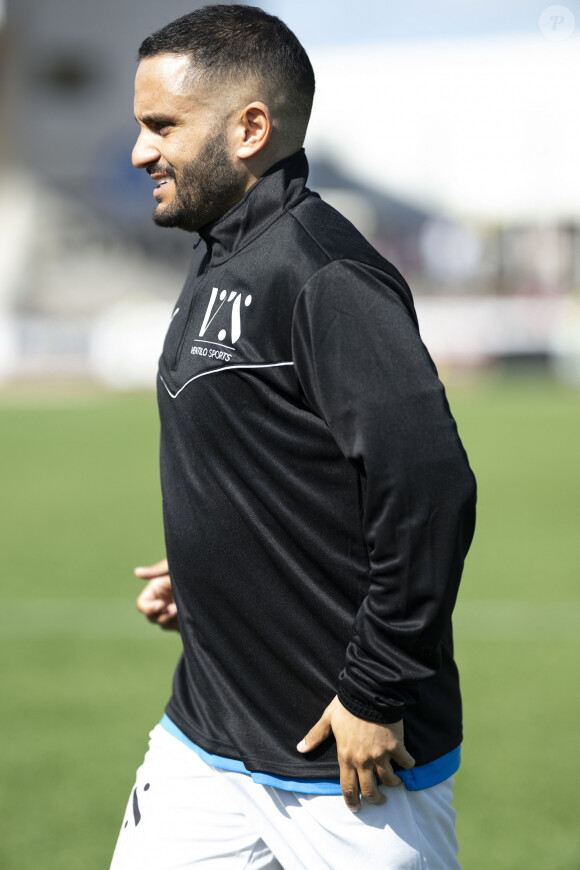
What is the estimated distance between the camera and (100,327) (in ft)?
76.7

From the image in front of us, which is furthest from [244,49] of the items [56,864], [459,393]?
[459,393]

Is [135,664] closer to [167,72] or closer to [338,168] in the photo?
[167,72]

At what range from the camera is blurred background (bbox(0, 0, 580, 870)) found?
15.3 ft

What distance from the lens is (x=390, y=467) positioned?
1733mm

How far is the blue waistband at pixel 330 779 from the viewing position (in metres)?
1.94

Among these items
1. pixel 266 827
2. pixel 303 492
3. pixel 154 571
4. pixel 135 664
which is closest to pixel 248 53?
pixel 303 492

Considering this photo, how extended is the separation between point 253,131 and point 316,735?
1.03 metres

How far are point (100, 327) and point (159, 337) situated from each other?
4.19 ft

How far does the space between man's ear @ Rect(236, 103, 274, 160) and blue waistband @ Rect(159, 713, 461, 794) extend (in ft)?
3.46

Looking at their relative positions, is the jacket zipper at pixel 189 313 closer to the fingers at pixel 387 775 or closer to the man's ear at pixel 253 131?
the man's ear at pixel 253 131

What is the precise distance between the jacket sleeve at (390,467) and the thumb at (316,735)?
0.09 m

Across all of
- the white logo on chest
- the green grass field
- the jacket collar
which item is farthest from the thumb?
the green grass field

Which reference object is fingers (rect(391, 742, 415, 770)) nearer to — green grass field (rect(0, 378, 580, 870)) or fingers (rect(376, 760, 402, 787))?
fingers (rect(376, 760, 402, 787))

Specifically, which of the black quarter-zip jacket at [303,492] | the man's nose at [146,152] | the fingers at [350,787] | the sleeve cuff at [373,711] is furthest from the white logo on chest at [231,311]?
the fingers at [350,787]
